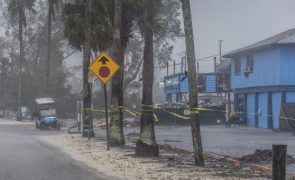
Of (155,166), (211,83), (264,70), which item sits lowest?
(155,166)

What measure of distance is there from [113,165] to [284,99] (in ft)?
75.1

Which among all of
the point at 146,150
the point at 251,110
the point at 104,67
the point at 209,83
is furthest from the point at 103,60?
the point at 209,83

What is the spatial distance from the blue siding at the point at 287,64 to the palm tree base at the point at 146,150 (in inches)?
804

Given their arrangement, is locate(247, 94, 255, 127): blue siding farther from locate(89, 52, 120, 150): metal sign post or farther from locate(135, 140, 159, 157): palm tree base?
locate(135, 140, 159, 157): palm tree base

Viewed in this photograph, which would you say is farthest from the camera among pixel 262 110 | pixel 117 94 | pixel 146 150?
pixel 262 110

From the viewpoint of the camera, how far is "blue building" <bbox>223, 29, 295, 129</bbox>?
3806 centimetres

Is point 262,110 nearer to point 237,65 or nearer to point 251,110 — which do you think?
point 251,110

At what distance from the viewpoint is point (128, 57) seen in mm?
78188

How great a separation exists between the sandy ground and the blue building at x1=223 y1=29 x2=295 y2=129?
18035mm

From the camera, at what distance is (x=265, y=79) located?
40.3 meters

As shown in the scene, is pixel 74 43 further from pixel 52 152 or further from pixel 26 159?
pixel 26 159

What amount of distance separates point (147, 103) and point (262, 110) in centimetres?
2250

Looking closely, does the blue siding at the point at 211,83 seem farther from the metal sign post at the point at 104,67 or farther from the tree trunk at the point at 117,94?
the metal sign post at the point at 104,67

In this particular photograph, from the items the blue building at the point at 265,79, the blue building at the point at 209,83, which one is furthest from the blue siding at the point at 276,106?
the blue building at the point at 209,83
